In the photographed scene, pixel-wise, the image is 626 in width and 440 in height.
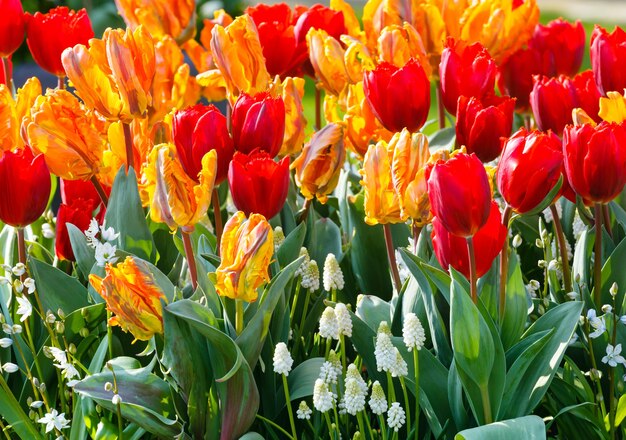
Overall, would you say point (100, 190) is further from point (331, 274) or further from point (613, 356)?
point (613, 356)

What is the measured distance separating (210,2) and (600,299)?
16.7ft

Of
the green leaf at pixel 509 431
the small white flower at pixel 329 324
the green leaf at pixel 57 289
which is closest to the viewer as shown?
the green leaf at pixel 509 431

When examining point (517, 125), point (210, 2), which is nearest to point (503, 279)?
point (517, 125)

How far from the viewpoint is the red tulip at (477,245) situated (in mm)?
1358

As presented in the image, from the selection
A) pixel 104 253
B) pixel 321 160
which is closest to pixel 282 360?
pixel 104 253

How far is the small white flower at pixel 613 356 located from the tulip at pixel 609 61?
26.0 inches

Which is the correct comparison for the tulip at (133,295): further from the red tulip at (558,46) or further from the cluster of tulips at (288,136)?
the red tulip at (558,46)

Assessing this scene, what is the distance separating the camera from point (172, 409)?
1411 millimetres

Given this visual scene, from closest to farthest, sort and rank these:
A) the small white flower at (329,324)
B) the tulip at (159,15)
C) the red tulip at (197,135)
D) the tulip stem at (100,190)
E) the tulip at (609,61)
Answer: the small white flower at (329,324) → the red tulip at (197,135) → the tulip stem at (100,190) → the tulip at (609,61) → the tulip at (159,15)

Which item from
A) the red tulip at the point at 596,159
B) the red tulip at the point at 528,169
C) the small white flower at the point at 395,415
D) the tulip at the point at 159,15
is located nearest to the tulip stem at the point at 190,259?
the small white flower at the point at 395,415

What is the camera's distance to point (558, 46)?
220 centimetres

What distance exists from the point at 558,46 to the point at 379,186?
2.93 ft

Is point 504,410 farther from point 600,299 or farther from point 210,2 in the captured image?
point 210,2

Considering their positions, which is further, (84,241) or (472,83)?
(472,83)
